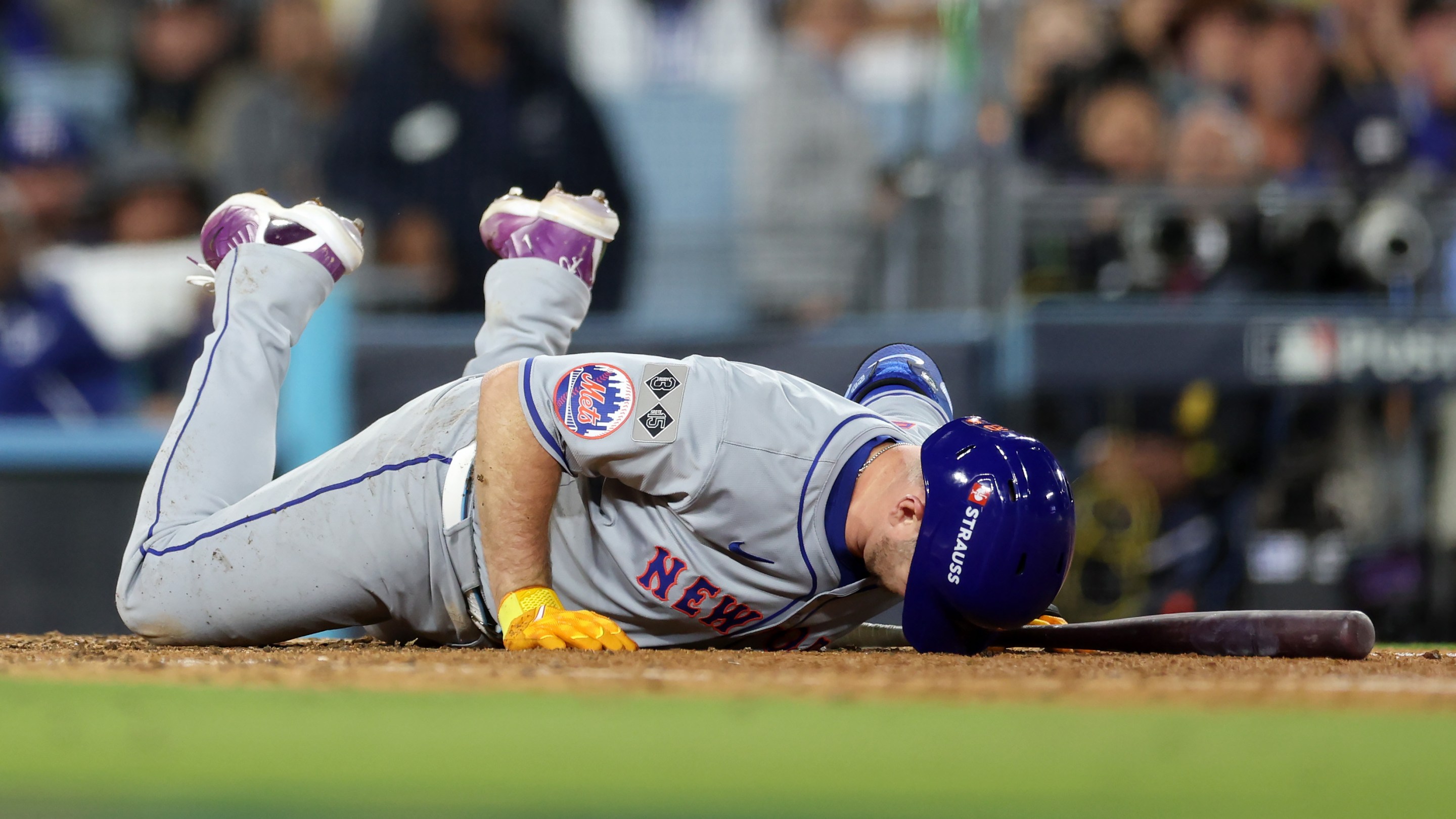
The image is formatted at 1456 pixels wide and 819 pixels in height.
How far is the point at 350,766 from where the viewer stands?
1301 mm

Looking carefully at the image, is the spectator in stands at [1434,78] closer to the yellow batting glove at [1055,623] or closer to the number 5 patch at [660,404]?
the yellow batting glove at [1055,623]

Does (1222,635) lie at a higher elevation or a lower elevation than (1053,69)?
lower

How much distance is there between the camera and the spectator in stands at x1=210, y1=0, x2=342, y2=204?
544cm

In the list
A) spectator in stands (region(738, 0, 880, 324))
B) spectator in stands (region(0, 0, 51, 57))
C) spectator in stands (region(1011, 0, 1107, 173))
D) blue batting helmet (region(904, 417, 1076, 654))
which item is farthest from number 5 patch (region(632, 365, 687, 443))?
spectator in stands (region(0, 0, 51, 57))

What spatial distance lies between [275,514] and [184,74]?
389 cm

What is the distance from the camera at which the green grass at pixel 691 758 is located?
1156 mm

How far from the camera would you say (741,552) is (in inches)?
101

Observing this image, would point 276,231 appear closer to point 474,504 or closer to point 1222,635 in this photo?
point 474,504

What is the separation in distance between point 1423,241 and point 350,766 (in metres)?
4.87

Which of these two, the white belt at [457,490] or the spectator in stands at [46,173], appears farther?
the spectator in stands at [46,173]

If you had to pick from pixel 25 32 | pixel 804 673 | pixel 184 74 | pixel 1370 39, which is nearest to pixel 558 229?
pixel 804 673

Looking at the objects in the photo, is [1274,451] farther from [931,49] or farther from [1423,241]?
[931,49]

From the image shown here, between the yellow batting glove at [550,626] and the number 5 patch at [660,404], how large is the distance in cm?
36

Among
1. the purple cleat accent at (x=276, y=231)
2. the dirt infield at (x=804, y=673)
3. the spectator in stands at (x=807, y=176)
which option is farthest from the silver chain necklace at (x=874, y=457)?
the spectator in stands at (x=807, y=176)
